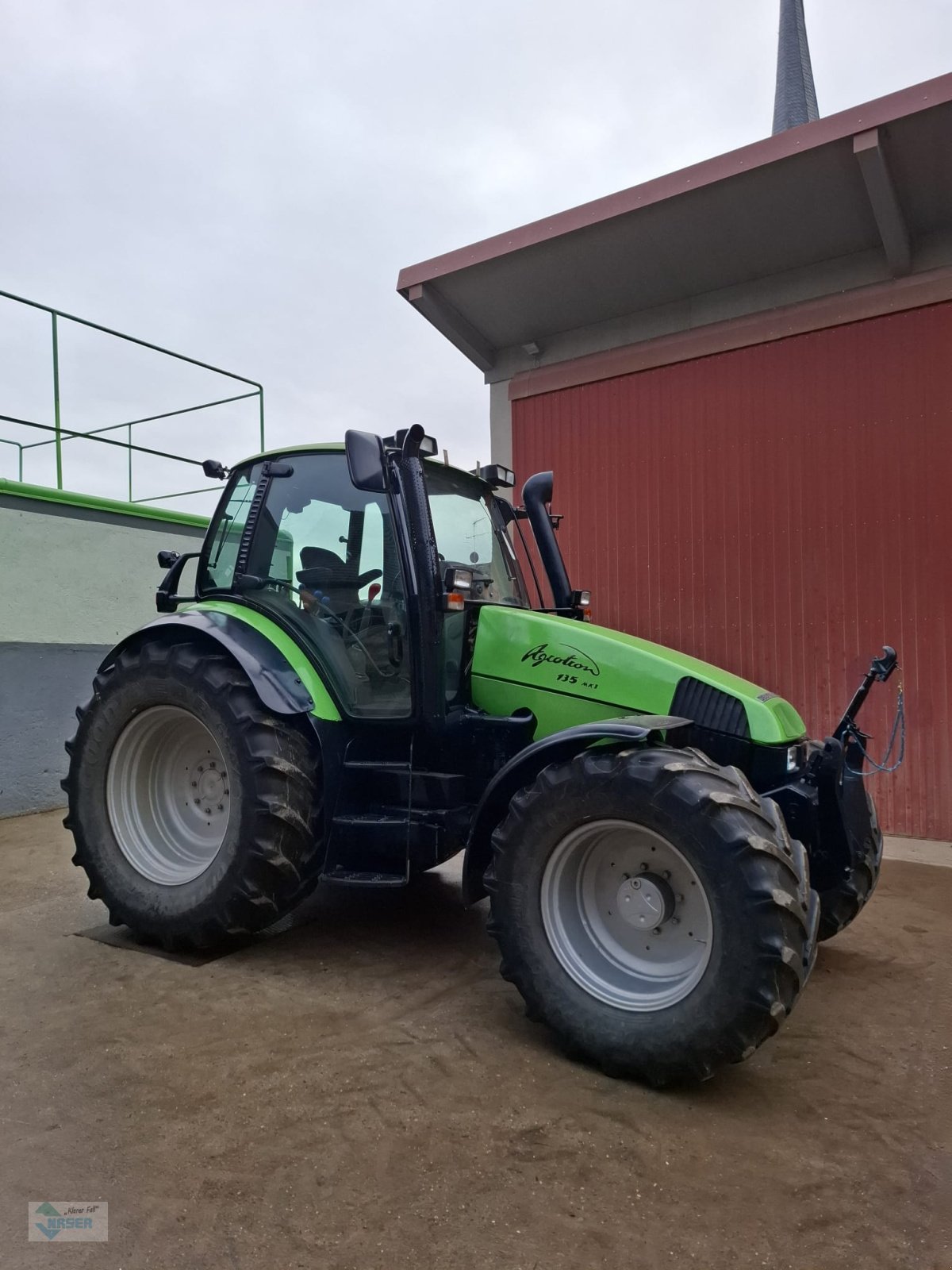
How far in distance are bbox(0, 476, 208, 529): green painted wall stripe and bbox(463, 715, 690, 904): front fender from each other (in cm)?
534

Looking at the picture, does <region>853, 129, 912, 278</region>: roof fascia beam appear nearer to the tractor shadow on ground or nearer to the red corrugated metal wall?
the red corrugated metal wall

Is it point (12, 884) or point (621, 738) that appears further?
point (12, 884)

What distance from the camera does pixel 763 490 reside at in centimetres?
711

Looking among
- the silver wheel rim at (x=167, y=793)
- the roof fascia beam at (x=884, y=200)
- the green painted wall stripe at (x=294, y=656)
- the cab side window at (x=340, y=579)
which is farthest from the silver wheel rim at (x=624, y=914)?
the roof fascia beam at (x=884, y=200)

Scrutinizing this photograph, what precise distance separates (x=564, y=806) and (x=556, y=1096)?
880mm

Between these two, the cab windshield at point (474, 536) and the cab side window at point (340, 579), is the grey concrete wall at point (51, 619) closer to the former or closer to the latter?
the cab side window at point (340, 579)

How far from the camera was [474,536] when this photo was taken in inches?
171

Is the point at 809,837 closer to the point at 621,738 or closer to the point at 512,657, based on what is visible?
the point at 621,738

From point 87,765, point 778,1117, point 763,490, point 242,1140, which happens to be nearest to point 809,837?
point 778,1117

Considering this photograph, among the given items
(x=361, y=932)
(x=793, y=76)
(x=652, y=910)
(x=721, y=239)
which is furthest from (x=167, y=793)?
(x=793, y=76)

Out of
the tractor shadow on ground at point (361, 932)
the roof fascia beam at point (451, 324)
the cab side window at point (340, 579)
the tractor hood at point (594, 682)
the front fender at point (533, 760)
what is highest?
the roof fascia beam at point (451, 324)

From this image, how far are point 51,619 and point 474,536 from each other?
14.5 feet

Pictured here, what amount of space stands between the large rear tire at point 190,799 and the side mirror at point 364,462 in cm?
105

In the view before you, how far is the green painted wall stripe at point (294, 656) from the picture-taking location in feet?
12.5
